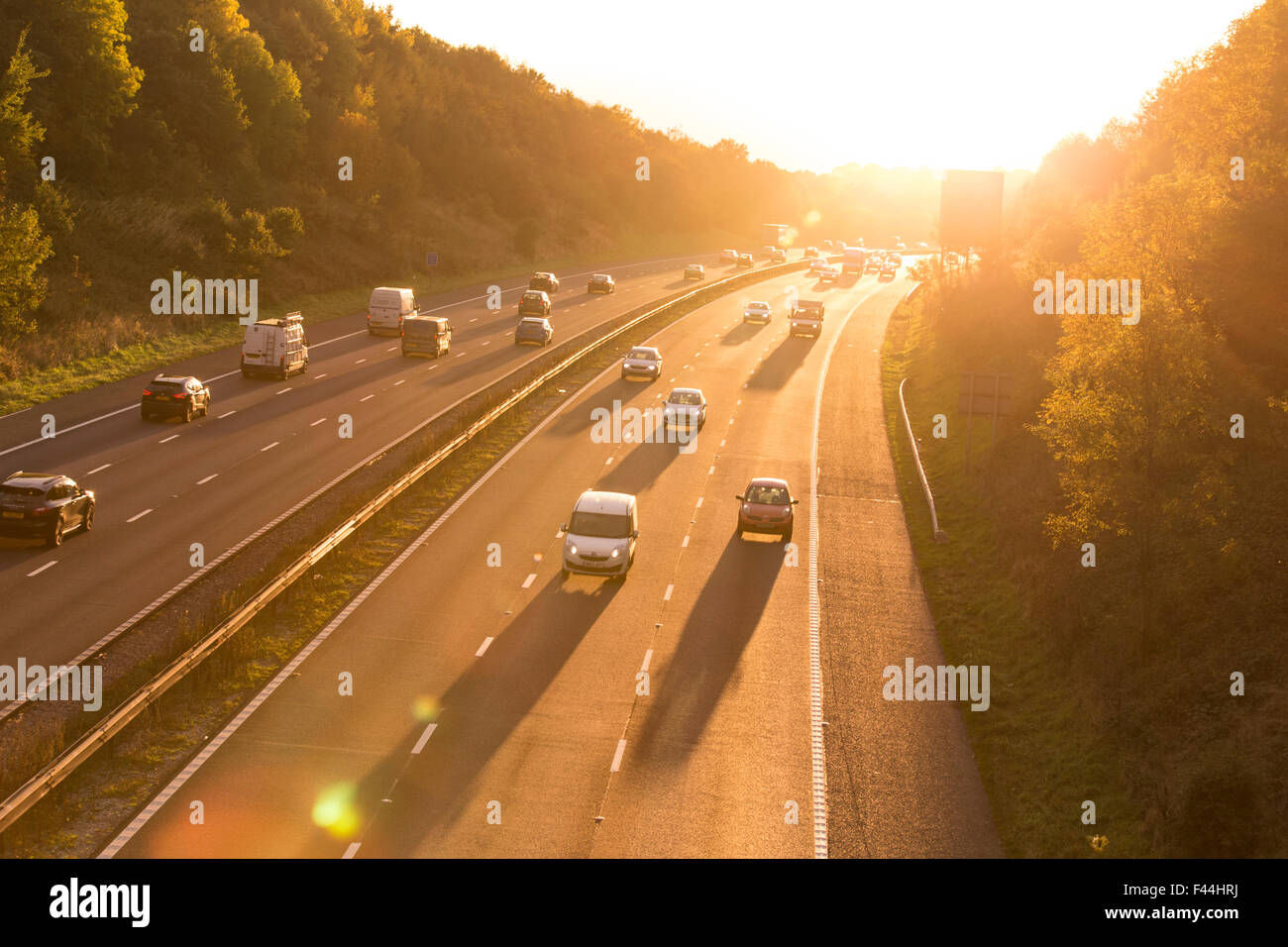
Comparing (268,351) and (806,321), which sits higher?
(806,321)

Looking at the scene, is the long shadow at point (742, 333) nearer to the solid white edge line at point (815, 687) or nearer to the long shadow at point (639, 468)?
the long shadow at point (639, 468)

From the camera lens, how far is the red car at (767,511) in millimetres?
34469

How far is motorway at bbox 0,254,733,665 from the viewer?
25953mm

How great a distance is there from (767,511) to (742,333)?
44180 millimetres

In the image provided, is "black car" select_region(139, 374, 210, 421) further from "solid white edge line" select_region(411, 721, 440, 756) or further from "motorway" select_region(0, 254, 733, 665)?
"solid white edge line" select_region(411, 721, 440, 756)

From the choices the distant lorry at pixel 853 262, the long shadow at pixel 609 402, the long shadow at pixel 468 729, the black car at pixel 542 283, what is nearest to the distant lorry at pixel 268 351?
the long shadow at pixel 609 402

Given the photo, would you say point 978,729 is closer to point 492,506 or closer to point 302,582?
point 302,582

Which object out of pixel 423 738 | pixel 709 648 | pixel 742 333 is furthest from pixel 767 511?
pixel 742 333

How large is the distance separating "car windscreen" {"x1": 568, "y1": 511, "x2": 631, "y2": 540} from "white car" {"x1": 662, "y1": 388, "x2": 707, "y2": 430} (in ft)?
61.7

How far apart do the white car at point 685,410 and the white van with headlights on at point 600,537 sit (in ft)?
60.3

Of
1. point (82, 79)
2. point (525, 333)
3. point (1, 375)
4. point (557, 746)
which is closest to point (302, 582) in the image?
point (557, 746)

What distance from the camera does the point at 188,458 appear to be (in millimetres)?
38531

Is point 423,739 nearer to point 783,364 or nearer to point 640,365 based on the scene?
point 640,365

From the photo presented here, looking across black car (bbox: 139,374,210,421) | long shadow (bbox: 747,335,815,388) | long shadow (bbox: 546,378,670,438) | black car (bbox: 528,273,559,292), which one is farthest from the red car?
black car (bbox: 528,273,559,292)
